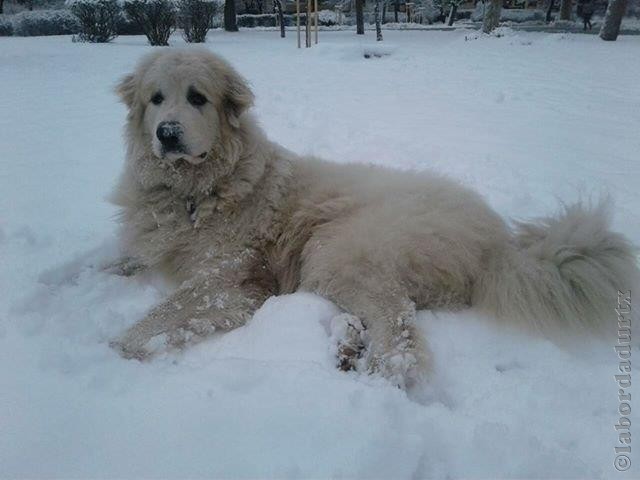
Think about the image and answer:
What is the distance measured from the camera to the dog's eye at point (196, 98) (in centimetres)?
355

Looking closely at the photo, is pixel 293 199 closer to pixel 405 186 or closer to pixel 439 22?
pixel 405 186

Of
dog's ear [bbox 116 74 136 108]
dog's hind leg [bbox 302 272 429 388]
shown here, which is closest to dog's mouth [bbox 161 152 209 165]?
dog's ear [bbox 116 74 136 108]

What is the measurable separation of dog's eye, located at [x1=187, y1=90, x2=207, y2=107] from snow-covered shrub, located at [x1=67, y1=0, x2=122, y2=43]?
19124 millimetres

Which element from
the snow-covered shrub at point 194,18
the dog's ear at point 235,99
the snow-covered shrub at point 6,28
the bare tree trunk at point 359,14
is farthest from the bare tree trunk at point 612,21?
the snow-covered shrub at point 6,28

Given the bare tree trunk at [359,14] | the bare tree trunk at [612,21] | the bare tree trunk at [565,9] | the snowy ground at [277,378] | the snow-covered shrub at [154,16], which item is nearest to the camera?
the snowy ground at [277,378]

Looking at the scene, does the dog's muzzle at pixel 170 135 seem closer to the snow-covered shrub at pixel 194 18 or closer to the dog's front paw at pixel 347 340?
the dog's front paw at pixel 347 340

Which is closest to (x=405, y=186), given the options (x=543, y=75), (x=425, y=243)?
(x=425, y=243)

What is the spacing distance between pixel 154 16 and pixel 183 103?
694 inches

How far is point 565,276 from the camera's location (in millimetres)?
2893

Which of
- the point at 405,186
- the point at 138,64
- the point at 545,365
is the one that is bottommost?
the point at 545,365

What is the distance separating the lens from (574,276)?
2.87 metres

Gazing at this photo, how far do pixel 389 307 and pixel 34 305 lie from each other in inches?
84.2

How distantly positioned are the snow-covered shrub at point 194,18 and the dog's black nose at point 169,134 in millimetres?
19148

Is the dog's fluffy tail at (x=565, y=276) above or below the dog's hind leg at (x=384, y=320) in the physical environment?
above
